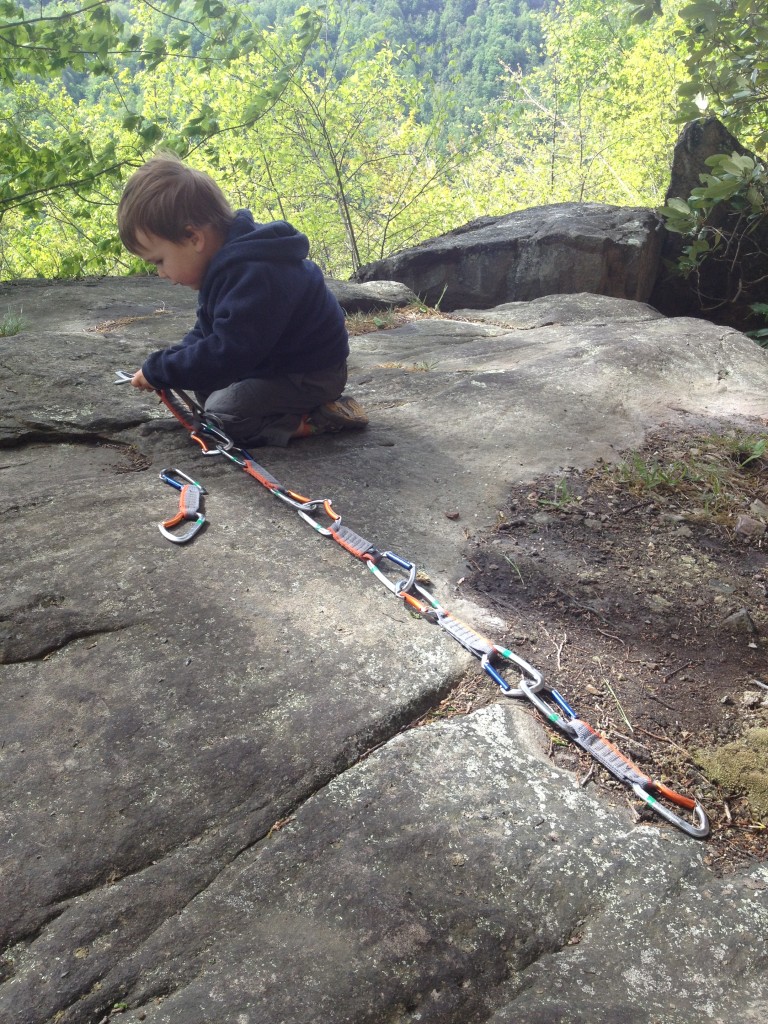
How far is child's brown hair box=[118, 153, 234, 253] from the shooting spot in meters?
3.22

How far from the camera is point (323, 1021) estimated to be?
1.36m

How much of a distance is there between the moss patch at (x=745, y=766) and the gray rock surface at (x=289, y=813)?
248mm

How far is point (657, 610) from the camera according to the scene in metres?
2.65

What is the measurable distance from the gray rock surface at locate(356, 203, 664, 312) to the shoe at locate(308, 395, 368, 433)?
15.2 feet

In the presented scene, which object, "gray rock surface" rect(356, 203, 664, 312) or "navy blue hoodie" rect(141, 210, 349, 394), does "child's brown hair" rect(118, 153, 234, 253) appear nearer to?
"navy blue hoodie" rect(141, 210, 349, 394)

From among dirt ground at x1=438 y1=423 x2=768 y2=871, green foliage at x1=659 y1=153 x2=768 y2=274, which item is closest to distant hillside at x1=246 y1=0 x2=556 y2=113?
green foliage at x1=659 y1=153 x2=768 y2=274

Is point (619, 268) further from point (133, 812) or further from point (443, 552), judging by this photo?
point (133, 812)

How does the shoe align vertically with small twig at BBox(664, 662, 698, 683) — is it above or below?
above

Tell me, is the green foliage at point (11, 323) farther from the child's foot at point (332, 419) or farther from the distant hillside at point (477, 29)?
the distant hillside at point (477, 29)

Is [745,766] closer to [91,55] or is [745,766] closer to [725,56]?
[725,56]

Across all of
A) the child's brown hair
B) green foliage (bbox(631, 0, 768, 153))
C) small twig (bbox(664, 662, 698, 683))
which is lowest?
small twig (bbox(664, 662, 698, 683))

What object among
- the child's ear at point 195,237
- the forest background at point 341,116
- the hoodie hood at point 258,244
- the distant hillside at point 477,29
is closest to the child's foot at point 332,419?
the hoodie hood at point 258,244

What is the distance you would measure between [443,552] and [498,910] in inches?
61.2

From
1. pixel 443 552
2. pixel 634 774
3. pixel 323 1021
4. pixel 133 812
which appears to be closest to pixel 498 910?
pixel 323 1021
